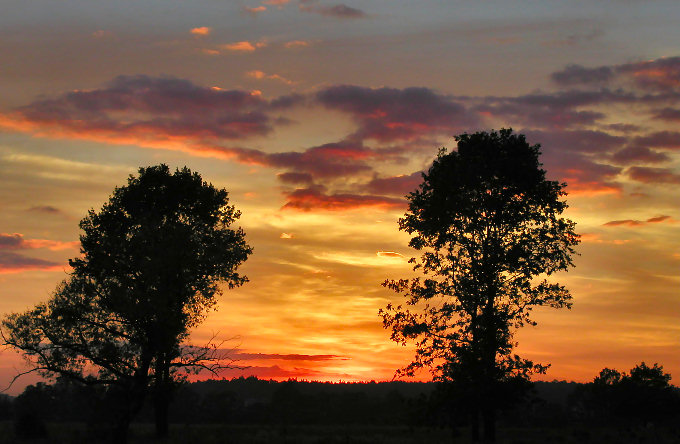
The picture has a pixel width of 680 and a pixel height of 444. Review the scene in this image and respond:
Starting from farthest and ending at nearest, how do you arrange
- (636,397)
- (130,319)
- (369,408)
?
1. (369,408)
2. (636,397)
3. (130,319)

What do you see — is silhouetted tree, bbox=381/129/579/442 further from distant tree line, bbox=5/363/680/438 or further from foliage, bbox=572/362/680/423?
foliage, bbox=572/362/680/423

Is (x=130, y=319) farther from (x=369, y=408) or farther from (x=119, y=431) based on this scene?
(x=369, y=408)

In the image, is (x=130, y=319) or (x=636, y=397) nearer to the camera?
(x=130, y=319)

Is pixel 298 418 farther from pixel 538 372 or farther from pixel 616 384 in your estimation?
pixel 538 372

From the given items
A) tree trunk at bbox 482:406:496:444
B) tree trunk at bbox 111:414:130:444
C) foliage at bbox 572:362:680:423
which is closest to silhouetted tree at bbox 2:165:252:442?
tree trunk at bbox 111:414:130:444

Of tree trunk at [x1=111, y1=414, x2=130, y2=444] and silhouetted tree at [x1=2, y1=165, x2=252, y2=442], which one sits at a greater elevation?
silhouetted tree at [x1=2, y1=165, x2=252, y2=442]

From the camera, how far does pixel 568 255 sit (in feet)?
120

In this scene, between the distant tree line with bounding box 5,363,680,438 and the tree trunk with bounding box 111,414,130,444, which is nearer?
the tree trunk with bounding box 111,414,130,444

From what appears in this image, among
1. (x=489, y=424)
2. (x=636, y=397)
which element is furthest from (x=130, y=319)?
(x=636, y=397)

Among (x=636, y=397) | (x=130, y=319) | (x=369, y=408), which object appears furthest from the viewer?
(x=369, y=408)

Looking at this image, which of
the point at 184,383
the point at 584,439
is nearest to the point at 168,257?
the point at 184,383

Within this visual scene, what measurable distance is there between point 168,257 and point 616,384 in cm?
9126

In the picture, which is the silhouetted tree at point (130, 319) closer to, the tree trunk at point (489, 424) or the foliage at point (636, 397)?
the tree trunk at point (489, 424)

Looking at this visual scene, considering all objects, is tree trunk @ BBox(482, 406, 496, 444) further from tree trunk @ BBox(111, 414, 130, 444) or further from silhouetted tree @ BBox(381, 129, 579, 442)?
tree trunk @ BBox(111, 414, 130, 444)
